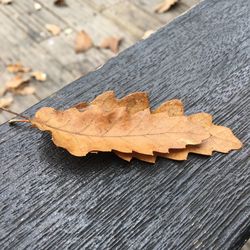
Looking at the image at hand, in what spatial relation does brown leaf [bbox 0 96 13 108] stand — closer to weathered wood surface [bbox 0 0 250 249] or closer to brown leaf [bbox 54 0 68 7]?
brown leaf [bbox 54 0 68 7]

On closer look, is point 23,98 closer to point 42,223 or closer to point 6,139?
point 6,139

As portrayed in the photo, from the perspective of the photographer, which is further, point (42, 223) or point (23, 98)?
point (23, 98)

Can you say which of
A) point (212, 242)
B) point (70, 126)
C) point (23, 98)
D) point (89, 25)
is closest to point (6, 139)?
point (70, 126)

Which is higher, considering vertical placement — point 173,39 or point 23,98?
point 173,39

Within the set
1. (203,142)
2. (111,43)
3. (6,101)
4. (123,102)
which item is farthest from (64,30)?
(203,142)

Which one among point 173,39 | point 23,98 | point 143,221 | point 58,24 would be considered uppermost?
point 173,39

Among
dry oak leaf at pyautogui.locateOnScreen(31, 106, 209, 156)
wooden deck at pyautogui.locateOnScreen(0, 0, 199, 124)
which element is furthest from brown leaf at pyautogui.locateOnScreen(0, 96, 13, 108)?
dry oak leaf at pyautogui.locateOnScreen(31, 106, 209, 156)
